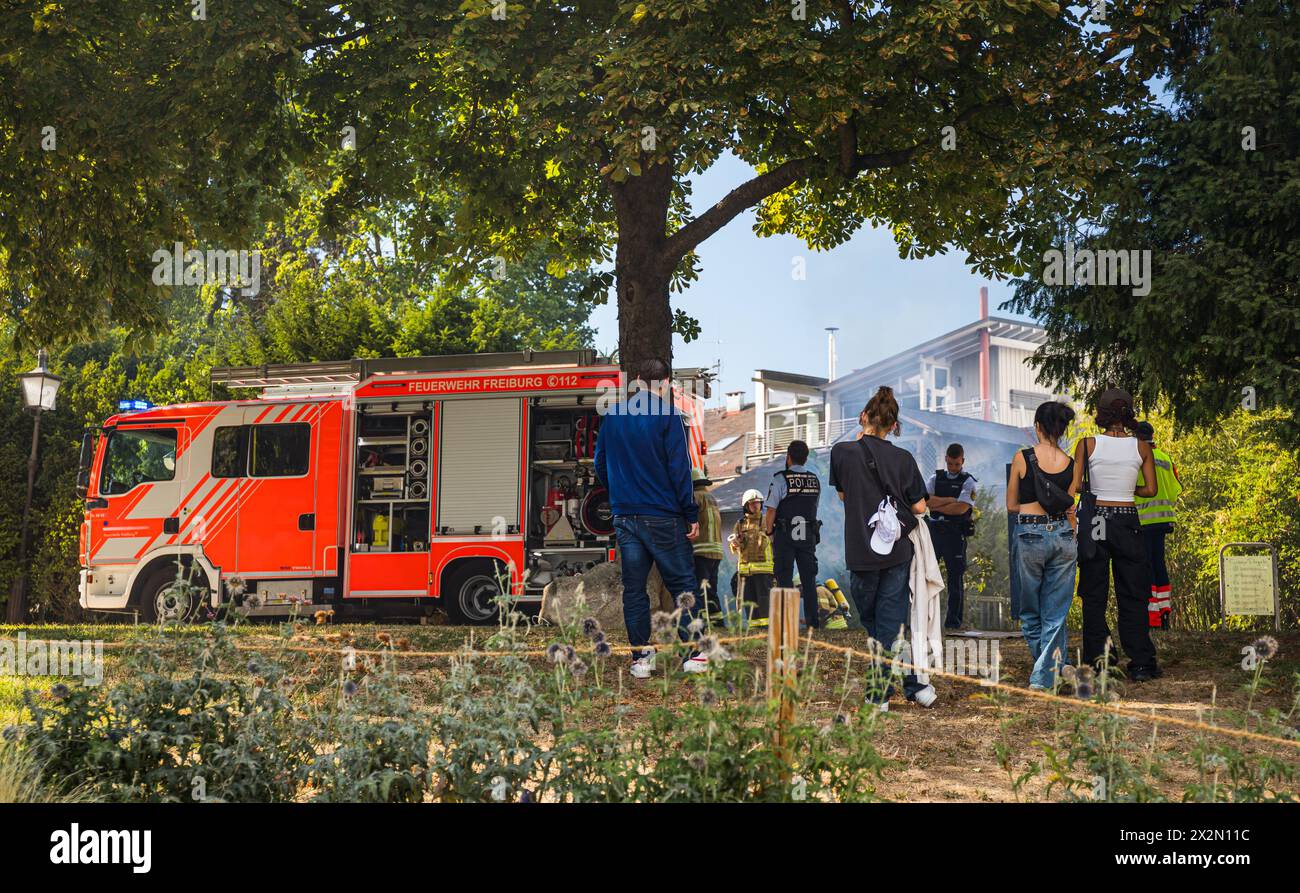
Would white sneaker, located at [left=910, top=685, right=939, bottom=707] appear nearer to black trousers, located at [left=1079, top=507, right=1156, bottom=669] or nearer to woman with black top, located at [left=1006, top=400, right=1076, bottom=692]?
woman with black top, located at [left=1006, top=400, right=1076, bottom=692]

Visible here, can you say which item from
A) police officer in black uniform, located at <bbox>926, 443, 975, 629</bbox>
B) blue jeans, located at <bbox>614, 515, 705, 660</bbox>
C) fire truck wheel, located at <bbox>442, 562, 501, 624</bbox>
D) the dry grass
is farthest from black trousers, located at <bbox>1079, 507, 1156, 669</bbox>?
fire truck wheel, located at <bbox>442, 562, 501, 624</bbox>

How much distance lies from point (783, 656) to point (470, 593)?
38.6 feet

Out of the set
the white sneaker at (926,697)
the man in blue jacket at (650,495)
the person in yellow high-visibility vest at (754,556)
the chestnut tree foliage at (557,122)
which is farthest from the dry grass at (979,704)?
the chestnut tree foliage at (557,122)

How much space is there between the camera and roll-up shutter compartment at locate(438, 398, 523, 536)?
52.4ft

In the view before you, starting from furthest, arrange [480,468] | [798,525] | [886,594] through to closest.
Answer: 1. [480,468]
2. [798,525]
3. [886,594]

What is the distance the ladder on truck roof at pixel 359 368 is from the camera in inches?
638

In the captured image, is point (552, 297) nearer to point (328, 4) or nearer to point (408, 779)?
point (328, 4)

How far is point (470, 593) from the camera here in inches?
634

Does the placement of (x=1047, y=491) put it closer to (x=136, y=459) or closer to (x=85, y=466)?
(x=136, y=459)

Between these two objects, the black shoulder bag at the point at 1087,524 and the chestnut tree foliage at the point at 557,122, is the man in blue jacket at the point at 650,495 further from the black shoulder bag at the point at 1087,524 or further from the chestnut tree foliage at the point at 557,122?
the chestnut tree foliage at the point at 557,122

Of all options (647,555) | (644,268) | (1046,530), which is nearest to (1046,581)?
(1046,530)

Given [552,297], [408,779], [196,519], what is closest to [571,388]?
[196,519]

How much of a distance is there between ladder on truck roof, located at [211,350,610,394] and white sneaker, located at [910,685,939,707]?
8.91m
